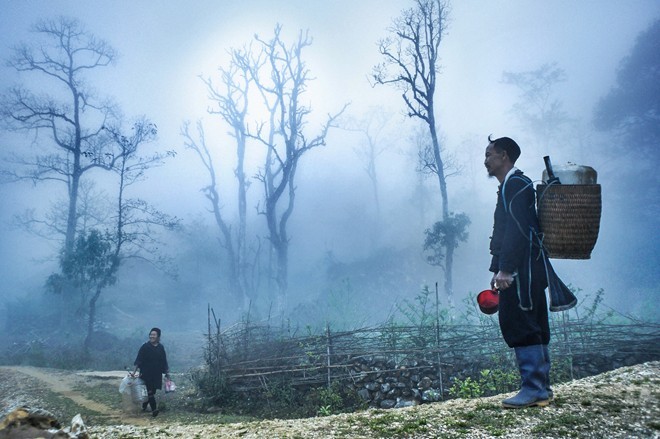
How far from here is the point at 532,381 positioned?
302cm

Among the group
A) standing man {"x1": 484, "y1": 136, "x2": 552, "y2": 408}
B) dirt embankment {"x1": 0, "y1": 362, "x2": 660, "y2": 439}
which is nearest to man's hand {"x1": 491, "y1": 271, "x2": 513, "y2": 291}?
standing man {"x1": 484, "y1": 136, "x2": 552, "y2": 408}

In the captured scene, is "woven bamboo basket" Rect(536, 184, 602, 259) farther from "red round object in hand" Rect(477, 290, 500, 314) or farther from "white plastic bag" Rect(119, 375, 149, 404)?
"white plastic bag" Rect(119, 375, 149, 404)

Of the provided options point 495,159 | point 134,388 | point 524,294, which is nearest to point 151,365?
point 134,388

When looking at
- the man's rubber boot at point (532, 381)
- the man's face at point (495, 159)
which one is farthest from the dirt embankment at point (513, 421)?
the man's face at point (495, 159)

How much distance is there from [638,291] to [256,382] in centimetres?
1944

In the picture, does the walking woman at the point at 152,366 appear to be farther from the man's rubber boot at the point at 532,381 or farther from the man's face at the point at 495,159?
the man's face at the point at 495,159

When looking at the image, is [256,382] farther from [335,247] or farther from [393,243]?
[335,247]

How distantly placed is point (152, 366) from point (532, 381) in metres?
6.47

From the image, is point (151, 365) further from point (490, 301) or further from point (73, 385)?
point (490, 301)

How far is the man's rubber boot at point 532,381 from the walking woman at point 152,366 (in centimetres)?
617

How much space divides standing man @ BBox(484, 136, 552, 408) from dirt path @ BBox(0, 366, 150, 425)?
5988mm

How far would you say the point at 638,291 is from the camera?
18.9 metres

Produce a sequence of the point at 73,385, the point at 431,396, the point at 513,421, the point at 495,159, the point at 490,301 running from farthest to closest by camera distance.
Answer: the point at 73,385 < the point at 431,396 < the point at 495,159 < the point at 490,301 < the point at 513,421

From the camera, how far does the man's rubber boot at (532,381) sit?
2.99 meters
